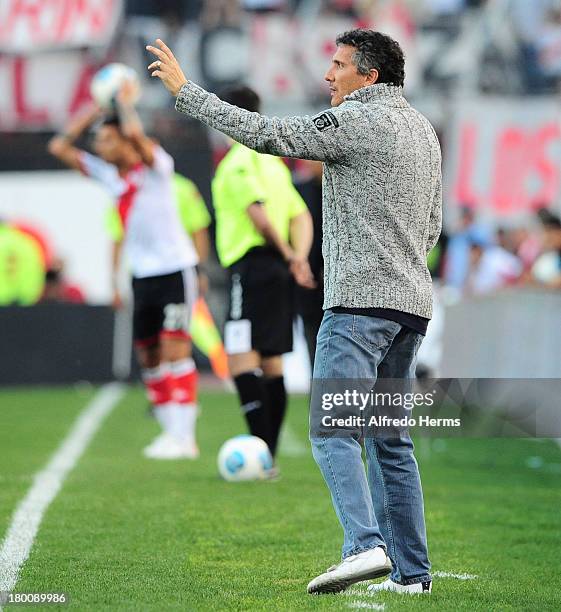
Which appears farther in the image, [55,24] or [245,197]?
[55,24]

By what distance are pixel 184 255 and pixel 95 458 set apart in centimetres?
153

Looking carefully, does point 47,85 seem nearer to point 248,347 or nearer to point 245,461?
point 248,347

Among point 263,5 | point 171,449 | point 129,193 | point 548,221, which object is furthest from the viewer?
point 263,5

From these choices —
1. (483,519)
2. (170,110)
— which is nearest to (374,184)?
(483,519)

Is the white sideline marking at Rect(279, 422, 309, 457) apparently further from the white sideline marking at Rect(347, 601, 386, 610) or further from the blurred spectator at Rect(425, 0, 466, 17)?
the blurred spectator at Rect(425, 0, 466, 17)

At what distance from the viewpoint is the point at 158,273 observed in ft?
33.5

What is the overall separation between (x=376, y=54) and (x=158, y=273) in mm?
5187

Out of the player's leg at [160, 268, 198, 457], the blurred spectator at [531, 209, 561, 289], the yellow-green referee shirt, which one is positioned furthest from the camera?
the blurred spectator at [531, 209, 561, 289]

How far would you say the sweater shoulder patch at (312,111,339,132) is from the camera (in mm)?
4992

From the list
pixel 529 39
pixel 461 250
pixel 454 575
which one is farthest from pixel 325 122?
pixel 529 39

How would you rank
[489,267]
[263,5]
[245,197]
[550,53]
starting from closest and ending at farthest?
[245,197] → [489,267] → [263,5] → [550,53]

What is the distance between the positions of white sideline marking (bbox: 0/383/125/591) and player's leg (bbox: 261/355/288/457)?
4.18 ft

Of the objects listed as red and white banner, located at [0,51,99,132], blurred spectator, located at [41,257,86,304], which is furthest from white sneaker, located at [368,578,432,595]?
red and white banner, located at [0,51,99,132]

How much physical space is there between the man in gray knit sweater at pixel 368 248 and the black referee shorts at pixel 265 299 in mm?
3500
